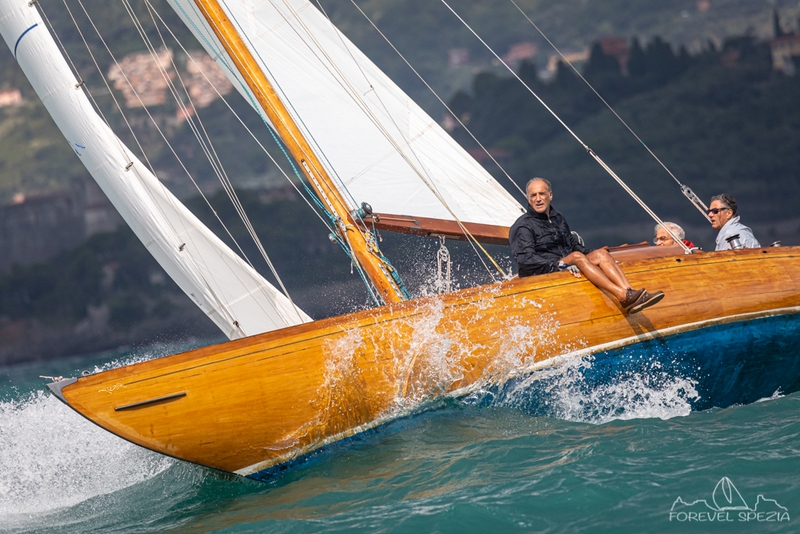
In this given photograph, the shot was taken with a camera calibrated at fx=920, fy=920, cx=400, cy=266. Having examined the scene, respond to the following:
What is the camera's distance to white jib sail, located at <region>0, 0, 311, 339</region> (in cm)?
634

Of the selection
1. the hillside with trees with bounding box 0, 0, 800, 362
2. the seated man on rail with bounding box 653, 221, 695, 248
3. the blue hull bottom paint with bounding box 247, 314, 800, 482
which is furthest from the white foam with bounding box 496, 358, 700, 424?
the hillside with trees with bounding box 0, 0, 800, 362

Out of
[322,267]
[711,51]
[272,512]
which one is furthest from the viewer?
[711,51]

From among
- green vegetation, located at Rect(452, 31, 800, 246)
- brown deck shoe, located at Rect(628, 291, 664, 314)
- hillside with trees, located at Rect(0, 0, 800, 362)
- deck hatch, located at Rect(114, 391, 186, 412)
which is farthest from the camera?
green vegetation, located at Rect(452, 31, 800, 246)

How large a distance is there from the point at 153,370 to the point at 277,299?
2.29 meters

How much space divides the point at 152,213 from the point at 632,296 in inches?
136

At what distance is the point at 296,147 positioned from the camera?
5.60 metres

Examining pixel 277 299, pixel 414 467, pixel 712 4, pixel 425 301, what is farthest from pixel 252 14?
pixel 712 4

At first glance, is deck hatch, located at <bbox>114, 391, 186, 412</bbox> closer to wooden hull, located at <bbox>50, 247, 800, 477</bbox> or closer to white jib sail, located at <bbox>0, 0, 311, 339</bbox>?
wooden hull, located at <bbox>50, 247, 800, 477</bbox>

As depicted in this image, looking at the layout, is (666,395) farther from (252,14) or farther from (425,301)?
(252,14)

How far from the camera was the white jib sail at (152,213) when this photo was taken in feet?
Answer: 20.8

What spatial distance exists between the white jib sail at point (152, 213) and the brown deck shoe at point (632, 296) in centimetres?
271

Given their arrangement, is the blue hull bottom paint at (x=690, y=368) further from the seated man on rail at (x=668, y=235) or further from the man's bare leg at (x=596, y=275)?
the seated man on rail at (x=668, y=235)

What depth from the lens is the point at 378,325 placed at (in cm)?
443

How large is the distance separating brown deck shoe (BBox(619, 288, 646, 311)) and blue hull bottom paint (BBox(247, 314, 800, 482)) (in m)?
Answer: 0.26
